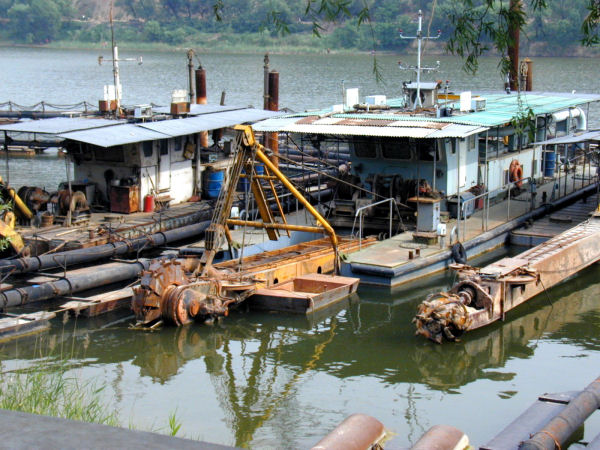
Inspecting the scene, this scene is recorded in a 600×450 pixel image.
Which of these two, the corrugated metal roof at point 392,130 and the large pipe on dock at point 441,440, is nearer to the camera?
the large pipe on dock at point 441,440

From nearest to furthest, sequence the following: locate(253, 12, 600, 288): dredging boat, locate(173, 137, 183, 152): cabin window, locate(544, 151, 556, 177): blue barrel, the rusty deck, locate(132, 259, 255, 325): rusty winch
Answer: locate(132, 259, 255, 325): rusty winch → the rusty deck → locate(253, 12, 600, 288): dredging boat → locate(173, 137, 183, 152): cabin window → locate(544, 151, 556, 177): blue barrel

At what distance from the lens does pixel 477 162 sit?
24.4 meters

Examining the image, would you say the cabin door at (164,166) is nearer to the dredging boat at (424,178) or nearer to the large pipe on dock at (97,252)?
the large pipe on dock at (97,252)

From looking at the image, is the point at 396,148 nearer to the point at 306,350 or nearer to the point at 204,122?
the point at 204,122

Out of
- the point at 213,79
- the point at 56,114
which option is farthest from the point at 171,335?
the point at 213,79

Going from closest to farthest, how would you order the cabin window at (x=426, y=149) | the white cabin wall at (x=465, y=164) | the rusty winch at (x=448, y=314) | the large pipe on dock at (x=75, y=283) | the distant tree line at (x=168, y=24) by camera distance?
the rusty winch at (x=448, y=314) → the large pipe on dock at (x=75, y=283) → the cabin window at (x=426, y=149) → the white cabin wall at (x=465, y=164) → the distant tree line at (x=168, y=24)

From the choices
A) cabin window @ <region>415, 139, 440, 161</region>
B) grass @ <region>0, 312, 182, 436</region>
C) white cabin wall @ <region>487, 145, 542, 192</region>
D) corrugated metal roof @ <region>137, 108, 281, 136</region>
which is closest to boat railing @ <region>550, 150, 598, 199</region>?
white cabin wall @ <region>487, 145, 542, 192</region>

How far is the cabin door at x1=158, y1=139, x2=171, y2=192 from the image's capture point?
81.0 feet

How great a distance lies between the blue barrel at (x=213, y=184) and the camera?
26422 mm

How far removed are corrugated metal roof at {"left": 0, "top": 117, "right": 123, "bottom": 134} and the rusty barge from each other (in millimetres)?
10728

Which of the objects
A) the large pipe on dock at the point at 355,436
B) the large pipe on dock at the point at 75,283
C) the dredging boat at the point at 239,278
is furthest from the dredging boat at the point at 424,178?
the large pipe on dock at the point at 355,436

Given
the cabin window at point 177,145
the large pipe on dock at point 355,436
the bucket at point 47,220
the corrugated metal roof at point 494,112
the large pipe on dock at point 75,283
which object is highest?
the corrugated metal roof at point 494,112

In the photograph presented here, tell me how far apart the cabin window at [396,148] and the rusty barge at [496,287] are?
4.50 meters

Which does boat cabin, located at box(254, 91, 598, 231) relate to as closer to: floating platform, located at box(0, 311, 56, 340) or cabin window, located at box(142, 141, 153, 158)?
cabin window, located at box(142, 141, 153, 158)
